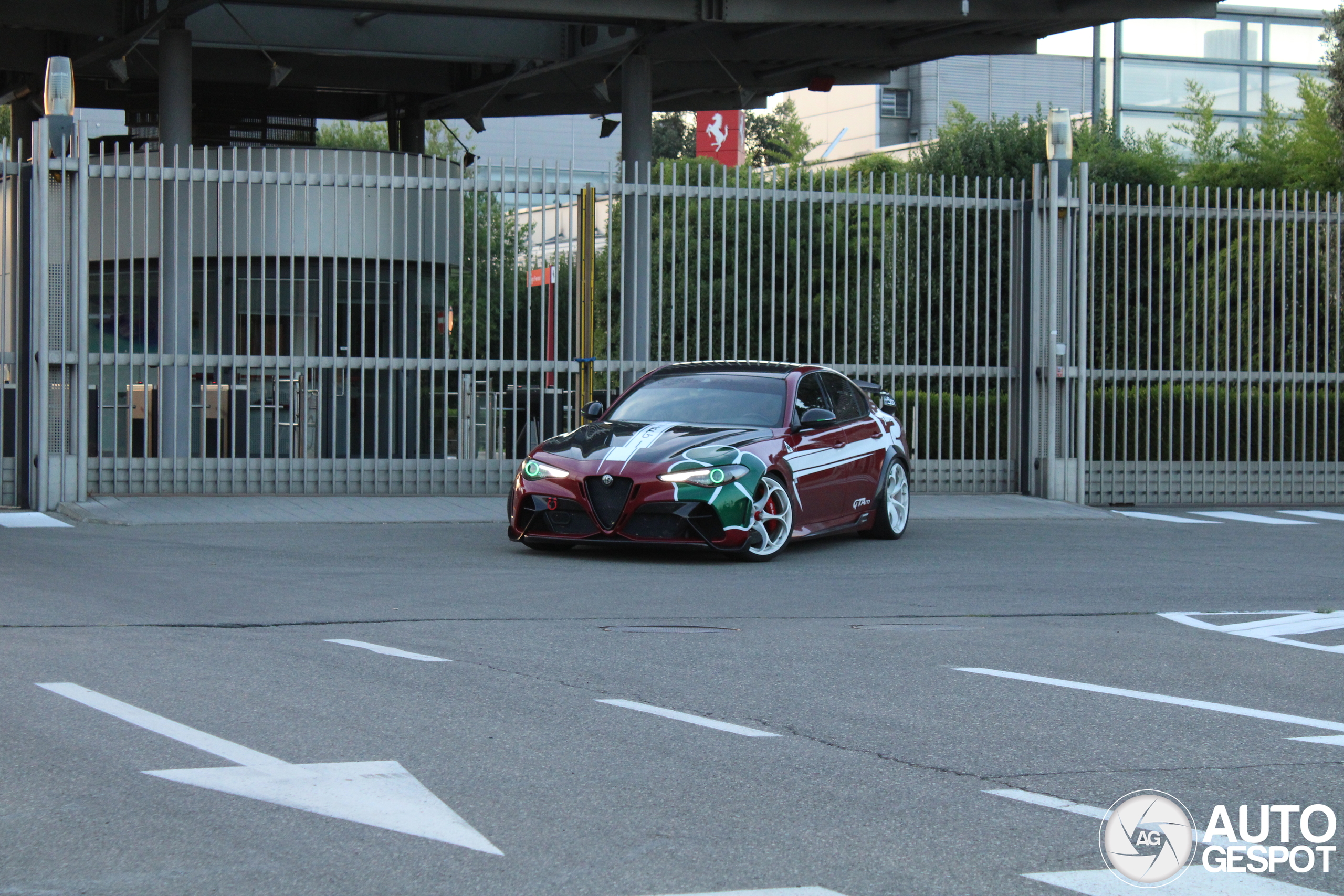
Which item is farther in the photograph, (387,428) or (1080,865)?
(387,428)

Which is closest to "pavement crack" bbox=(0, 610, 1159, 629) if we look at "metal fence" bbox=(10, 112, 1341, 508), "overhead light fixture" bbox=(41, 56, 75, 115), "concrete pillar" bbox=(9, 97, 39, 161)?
"metal fence" bbox=(10, 112, 1341, 508)

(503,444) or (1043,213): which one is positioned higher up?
(1043,213)

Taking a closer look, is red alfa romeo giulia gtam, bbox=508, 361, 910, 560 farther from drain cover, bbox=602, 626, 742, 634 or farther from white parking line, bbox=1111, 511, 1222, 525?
white parking line, bbox=1111, 511, 1222, 525

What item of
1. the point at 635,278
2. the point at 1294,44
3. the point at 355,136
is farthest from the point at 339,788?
the point at 1294,44

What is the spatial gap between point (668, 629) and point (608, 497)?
3.17 meters

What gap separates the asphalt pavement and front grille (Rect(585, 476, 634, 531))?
51cm

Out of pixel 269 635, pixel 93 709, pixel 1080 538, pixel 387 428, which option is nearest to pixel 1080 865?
pixel 93 709

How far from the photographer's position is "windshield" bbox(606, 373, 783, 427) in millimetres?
12570

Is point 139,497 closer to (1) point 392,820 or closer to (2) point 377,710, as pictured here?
(2) point 377,710

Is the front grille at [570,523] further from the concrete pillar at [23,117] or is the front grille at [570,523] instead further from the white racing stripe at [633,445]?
the concrete pillar at [23,117]

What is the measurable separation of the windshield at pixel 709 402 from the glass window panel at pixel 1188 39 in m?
46.4

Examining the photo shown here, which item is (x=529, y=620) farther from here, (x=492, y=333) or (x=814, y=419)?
(x=492, y=333)

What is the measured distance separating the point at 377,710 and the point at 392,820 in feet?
5.21

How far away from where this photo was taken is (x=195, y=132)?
29.7 metres
